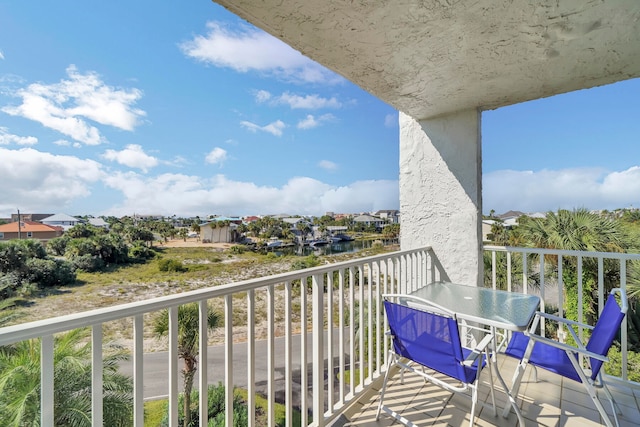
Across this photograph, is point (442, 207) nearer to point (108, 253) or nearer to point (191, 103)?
point (108, 253)

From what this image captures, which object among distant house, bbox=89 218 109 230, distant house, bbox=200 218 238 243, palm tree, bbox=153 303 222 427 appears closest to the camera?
palm tree, bbox=153 303 222 427

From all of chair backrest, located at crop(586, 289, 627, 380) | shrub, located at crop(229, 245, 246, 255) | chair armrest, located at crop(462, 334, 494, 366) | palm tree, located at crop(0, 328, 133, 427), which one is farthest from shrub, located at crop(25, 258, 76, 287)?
chair backrest, located at crop(586, 289, 627, 380)

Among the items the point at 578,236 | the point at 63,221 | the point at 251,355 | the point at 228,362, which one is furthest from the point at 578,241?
the point at 63,221

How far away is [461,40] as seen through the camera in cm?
188

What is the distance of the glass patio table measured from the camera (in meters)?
1.75

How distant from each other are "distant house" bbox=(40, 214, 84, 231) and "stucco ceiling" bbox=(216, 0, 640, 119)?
1652cm

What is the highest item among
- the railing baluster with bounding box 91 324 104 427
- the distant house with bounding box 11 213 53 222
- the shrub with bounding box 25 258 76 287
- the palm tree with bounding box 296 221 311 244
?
the distant house with bounding box 11 213 53 222

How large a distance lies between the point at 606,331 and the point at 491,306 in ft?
1.98

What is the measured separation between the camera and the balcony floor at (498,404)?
6.75 ft

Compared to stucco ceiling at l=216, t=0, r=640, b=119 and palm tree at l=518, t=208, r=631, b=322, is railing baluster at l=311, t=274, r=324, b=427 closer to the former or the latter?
stucco ceiling at l=216, t=0, r=640, b=119

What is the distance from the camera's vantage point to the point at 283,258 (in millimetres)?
19906

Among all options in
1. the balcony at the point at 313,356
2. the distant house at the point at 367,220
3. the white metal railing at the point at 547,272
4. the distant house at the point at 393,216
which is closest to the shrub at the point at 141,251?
the distant house at the point at 367,220

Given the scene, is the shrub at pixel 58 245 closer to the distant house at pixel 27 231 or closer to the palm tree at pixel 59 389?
the distant house at pixel 27 231

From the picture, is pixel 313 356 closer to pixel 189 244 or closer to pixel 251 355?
pixel 251 355
